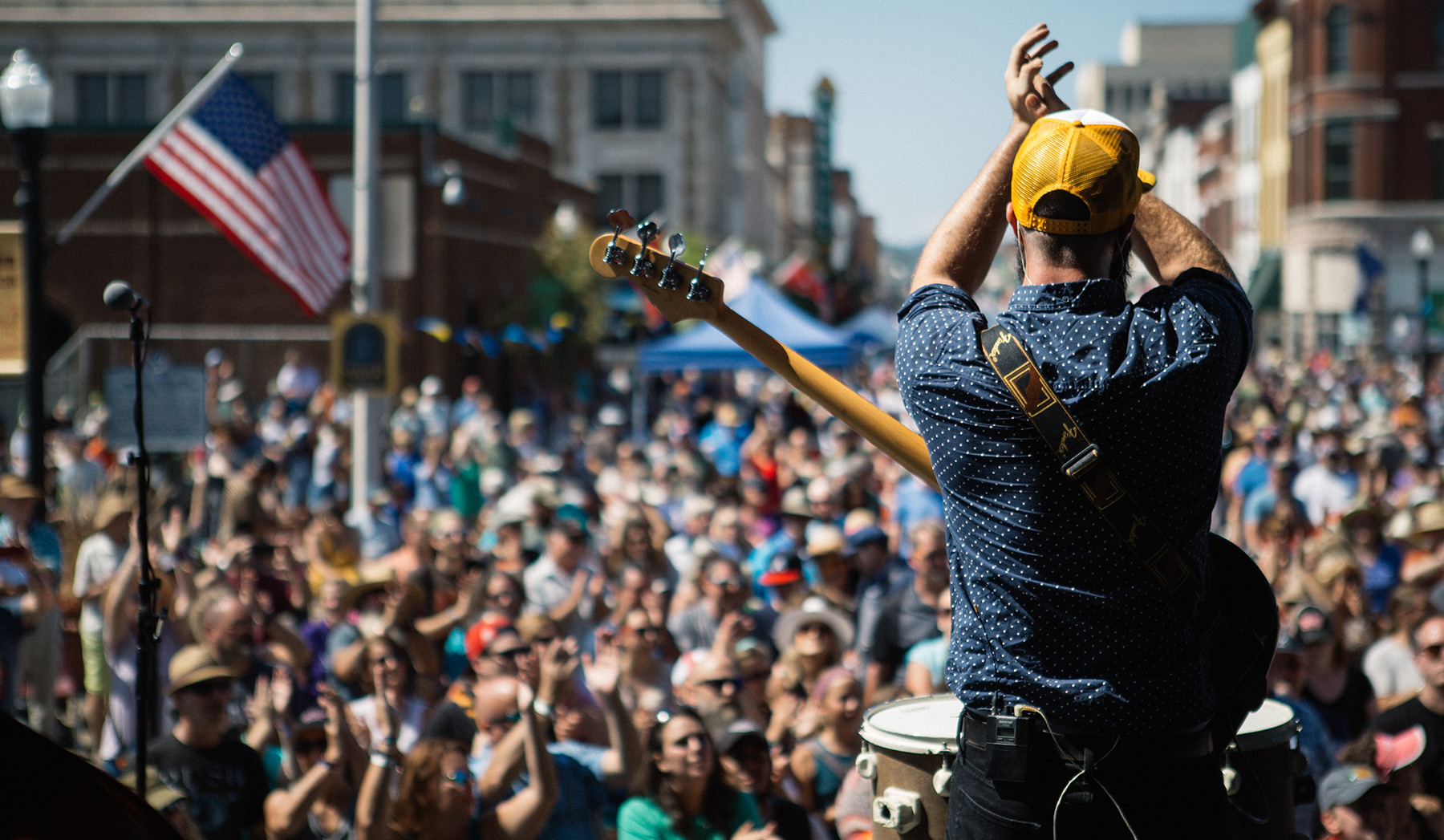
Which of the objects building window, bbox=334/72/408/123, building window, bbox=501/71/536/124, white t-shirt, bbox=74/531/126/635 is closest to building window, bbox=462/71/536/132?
building window, bbox=501/71/536/124

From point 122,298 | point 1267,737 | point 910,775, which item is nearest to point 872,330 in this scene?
point 122,298

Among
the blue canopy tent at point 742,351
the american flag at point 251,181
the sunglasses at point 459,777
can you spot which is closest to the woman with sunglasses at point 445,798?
the sunglasses at point 459,777

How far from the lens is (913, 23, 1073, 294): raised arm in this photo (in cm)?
290

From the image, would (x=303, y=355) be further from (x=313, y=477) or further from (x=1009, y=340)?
(x=1009, y=340)

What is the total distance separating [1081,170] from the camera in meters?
2.63

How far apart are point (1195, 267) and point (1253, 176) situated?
6158 cm

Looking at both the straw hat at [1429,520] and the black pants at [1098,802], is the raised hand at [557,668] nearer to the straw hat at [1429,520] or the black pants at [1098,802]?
the black pants at [1098,802]

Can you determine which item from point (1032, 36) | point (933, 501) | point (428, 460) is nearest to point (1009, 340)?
point (1032, 36)

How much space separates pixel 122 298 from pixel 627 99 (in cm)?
5373

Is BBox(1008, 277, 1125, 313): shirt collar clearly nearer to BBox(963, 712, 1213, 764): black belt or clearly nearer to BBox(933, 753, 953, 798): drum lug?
BBox(963, 712, 1213, 764): black belt

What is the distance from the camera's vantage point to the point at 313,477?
1636cm

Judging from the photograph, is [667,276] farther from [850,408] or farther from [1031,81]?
[1031,81]

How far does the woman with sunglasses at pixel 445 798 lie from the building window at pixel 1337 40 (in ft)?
163

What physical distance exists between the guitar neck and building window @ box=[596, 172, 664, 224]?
53.7 meters
